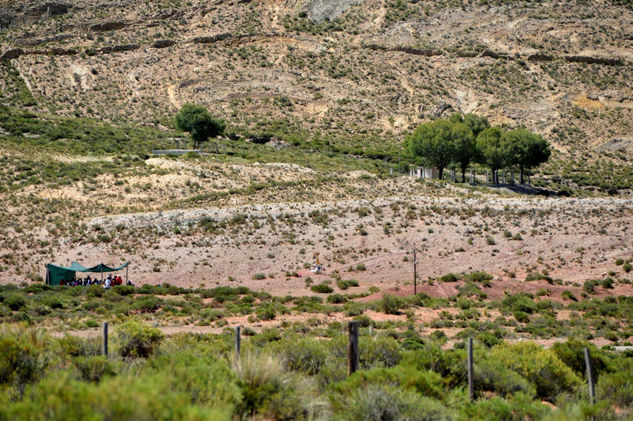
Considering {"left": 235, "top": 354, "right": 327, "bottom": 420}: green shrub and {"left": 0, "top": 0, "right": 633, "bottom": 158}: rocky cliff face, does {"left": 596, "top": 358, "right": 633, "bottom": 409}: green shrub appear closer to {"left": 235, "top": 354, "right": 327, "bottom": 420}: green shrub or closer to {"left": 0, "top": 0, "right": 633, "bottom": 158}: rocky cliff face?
{"left": 235, "top": 354, "right": 327, "bottom": 420}: green shrub

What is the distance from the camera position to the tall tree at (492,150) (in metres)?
63.9

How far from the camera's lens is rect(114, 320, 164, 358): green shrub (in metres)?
15.6

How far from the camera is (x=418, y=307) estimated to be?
3095cm

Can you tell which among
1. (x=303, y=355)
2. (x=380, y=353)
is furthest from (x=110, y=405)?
(x=380, y=353)

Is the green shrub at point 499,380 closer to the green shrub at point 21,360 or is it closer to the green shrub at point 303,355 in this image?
the green shrub at point 303,355

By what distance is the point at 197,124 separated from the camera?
68375mm

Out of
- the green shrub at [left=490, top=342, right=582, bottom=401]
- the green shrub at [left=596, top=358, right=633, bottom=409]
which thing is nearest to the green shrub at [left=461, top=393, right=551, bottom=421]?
the green shrub at [left=596, top=358, right=633, bottom=409]

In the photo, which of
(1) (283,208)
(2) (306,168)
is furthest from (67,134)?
(1) (283,208)

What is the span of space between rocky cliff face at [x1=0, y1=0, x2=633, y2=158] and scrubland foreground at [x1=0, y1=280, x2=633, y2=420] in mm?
49878

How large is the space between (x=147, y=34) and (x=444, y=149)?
171ft

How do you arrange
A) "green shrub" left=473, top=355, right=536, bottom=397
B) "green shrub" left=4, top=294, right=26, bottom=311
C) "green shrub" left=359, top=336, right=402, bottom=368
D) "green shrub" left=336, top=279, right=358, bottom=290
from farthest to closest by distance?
"green shrub" left=336, top=279, right=358, bottom=290 < "green shrub" left=4, top=294, right=26, bottom=311 < "green shrub" left=359, top=336, right=402, bottom=368 < "green shrub" left=473, top=355, right=536, bottom=397

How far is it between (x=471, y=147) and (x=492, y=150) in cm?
186

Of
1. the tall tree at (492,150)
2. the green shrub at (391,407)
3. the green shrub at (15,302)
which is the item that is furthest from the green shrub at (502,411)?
the tall tree at (492,150)

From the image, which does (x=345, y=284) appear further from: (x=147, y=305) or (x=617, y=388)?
(x=617, y=388)
